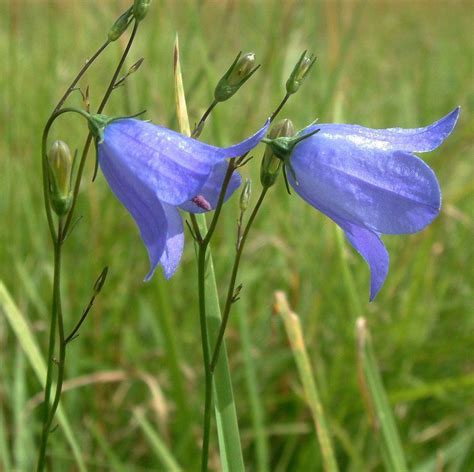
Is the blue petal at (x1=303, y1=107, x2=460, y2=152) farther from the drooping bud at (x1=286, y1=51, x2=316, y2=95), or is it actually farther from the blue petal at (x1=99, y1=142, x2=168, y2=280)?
the blue petal at (x1=99, y1=142, x2=168, y2=280)

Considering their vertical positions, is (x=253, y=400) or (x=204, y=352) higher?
(x=204, y=352)

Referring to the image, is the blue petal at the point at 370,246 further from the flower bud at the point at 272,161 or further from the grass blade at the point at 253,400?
the grass blade at the point at 253,400

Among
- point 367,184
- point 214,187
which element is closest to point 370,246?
point 367,184

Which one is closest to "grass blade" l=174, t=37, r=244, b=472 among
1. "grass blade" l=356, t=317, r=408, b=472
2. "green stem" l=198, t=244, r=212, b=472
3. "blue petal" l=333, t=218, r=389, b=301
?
"green stem" l=198, t=244, r=212, b=472

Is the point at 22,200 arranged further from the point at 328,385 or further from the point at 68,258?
the point at 328,385

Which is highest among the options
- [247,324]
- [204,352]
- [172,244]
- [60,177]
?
[60,177]

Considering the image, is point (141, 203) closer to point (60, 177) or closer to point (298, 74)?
point (60, 177)

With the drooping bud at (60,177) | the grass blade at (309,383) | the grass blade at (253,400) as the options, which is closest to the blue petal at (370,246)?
the drooping bud at (60,177)
